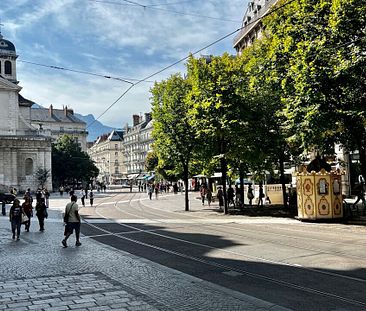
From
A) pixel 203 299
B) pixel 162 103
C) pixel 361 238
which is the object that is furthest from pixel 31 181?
pixel 203 299

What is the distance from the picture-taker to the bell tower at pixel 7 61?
9269 cm

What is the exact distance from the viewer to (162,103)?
31.6 metres

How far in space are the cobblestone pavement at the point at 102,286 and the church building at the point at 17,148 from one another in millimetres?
60201

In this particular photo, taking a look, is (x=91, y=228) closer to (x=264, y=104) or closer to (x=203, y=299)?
(x=264, y=104)

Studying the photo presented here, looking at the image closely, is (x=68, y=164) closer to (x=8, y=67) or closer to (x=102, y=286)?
(x=8, y=67)

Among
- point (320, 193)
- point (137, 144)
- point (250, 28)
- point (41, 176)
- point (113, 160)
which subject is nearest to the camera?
point (320, 193)

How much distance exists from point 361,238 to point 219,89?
475 inches

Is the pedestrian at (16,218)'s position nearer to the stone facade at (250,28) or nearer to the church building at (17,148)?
the stone facade at (250,28)

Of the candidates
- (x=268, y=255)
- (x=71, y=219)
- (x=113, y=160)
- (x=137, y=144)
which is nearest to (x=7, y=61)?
(x=137, y=144)

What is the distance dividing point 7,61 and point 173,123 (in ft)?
248

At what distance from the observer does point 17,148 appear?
7256cm

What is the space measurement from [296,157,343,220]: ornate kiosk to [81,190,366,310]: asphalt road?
0.97 meters

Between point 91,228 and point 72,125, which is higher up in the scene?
point 72,125

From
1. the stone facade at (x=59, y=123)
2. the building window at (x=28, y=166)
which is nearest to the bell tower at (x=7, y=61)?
the building window at (x=28, y=166)
